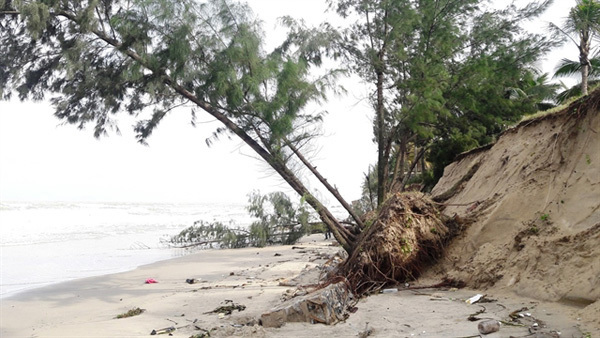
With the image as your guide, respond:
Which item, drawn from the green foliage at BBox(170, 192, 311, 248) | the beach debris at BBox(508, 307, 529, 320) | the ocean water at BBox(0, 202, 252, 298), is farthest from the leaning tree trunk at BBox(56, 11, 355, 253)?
the green foliage at BBox(170, 192, 311, 248)

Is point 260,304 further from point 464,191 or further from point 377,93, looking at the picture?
point 377,93

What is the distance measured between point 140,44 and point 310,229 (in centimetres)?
773

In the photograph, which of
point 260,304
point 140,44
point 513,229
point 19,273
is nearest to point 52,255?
point 19,273

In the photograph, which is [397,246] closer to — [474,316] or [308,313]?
[308,313]

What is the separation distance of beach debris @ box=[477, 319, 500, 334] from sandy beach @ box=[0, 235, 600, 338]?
0.05 meters

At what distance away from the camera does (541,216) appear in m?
5.11

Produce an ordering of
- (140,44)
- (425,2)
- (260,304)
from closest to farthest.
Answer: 1. (260,304)
2. (140,44)
3. (425,2)

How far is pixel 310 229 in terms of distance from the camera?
1377 centimetres

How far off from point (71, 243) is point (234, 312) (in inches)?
468

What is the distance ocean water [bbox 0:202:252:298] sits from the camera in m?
9.99

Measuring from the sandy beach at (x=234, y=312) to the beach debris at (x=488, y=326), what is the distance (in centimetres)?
5

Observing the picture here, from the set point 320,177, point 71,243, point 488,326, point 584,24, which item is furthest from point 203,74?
point 584,24

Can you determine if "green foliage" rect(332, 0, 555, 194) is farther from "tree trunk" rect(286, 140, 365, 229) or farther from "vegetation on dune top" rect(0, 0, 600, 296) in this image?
"tree trunk" rect(286, 140, 365, 229)

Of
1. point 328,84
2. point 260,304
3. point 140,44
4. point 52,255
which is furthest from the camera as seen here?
point 52,255
